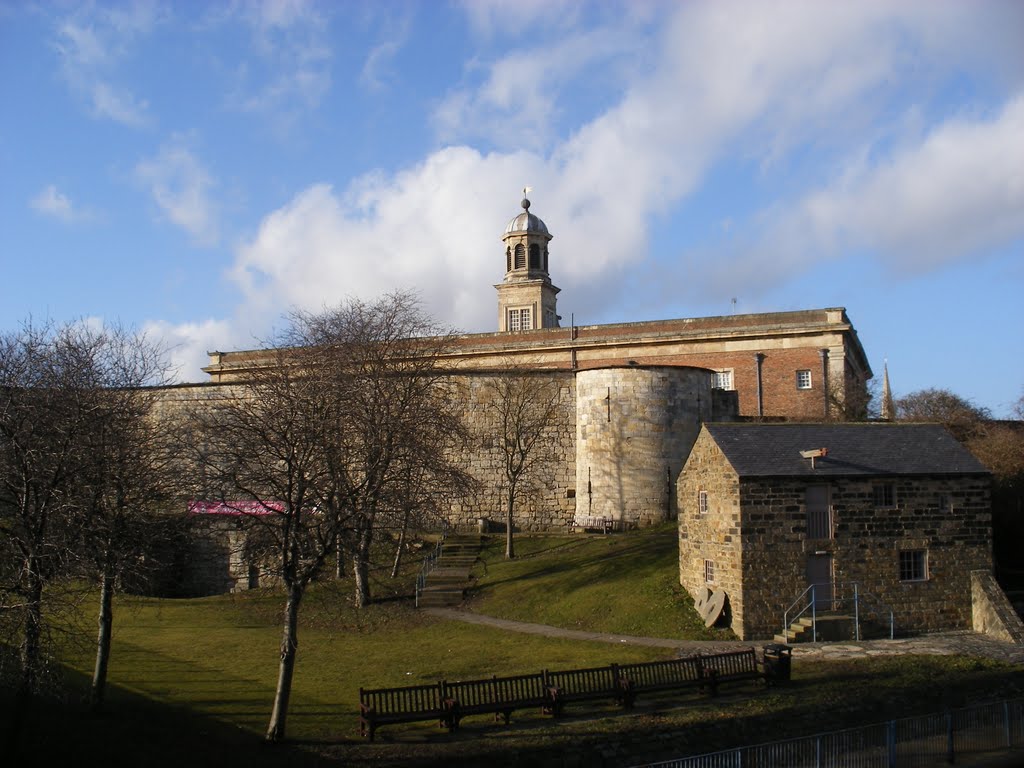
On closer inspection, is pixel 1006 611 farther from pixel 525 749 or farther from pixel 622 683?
pixel 525 749

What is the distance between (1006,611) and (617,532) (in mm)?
14096

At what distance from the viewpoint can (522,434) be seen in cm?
3622

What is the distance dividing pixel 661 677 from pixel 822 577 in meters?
7.28

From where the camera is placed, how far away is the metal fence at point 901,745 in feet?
44.4

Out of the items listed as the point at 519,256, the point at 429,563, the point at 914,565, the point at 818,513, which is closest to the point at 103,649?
the point at 429,563

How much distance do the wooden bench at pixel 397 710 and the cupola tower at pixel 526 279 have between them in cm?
5123

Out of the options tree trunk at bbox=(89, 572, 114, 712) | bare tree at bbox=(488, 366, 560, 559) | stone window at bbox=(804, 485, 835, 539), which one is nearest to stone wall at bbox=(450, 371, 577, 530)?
bare tree at bbox=(488, 366, 560, 559)

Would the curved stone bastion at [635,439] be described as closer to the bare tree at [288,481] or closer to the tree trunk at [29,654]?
the bare tree at [288,481]

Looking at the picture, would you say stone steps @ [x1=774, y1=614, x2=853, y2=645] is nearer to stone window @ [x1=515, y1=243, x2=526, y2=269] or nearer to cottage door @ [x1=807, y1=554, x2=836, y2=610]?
cottage door @ [x1=807, y1=554, x2=836, y2=610]

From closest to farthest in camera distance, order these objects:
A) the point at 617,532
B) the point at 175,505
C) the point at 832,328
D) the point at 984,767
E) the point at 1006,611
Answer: the point at 984,767, the point at 175,505, the point at 1006,611, the point at 617,532, the point at 832,328

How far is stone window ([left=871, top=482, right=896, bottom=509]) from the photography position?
23781 millimetres

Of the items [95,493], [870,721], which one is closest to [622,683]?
[870,721]

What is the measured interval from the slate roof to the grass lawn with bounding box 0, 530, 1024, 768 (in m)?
4.59

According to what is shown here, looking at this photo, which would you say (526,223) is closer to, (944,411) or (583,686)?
(944,411)
